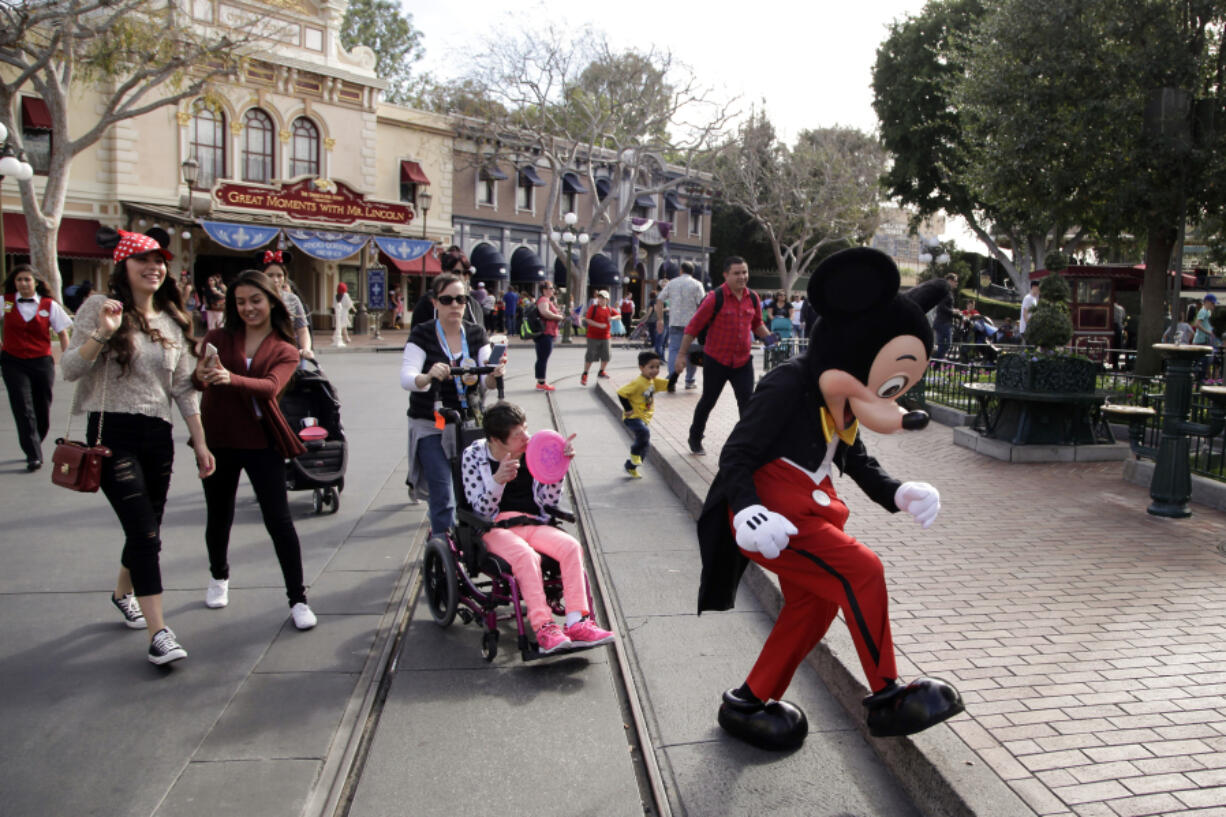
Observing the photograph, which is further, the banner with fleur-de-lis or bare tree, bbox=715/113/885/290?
bare tree, bbox=715/113/885/290

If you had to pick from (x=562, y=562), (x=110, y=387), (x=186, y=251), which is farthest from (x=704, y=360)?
(x=186, y=251)

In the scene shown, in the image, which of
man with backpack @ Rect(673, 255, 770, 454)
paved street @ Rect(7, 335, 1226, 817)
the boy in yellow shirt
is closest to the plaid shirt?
man with backpack @ Rect(673, 255, 770, 454)

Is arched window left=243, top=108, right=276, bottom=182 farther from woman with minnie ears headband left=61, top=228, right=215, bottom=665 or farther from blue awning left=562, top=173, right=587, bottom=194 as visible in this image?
woman with minnie ears headband left=61, top=228, right=215, bottom=665

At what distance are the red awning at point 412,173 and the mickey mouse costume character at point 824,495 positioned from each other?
3201cm

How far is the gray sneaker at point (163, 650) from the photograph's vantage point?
392cm

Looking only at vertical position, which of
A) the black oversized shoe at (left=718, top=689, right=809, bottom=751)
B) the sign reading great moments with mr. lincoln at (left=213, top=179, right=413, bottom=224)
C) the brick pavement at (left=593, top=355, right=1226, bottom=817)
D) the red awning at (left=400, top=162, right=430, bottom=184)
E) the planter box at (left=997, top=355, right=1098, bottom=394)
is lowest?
the black oversized shoe at (left=718, top=689, right=809, bottom=751)

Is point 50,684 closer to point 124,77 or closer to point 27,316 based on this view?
point 27,316

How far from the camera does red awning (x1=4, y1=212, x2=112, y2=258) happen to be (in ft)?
81.1

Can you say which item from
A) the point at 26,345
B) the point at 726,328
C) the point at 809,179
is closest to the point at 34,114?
the point at 26,345

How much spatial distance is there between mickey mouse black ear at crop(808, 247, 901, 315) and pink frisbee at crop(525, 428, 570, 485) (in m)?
1.47

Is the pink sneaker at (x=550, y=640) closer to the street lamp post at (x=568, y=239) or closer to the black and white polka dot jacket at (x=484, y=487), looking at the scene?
the black and white polka dot jacket at (x=484, y=487)

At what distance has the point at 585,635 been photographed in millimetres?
3906

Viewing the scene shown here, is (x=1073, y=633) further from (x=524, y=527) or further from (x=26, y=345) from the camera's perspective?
(x=26, y=345)

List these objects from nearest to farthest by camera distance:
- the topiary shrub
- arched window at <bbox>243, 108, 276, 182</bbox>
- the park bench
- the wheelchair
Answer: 1. the wheelchair
2. the park bench
3. the topiary shrub
4. arched window at <bbox>243, 108, 276, 182</bbox>
